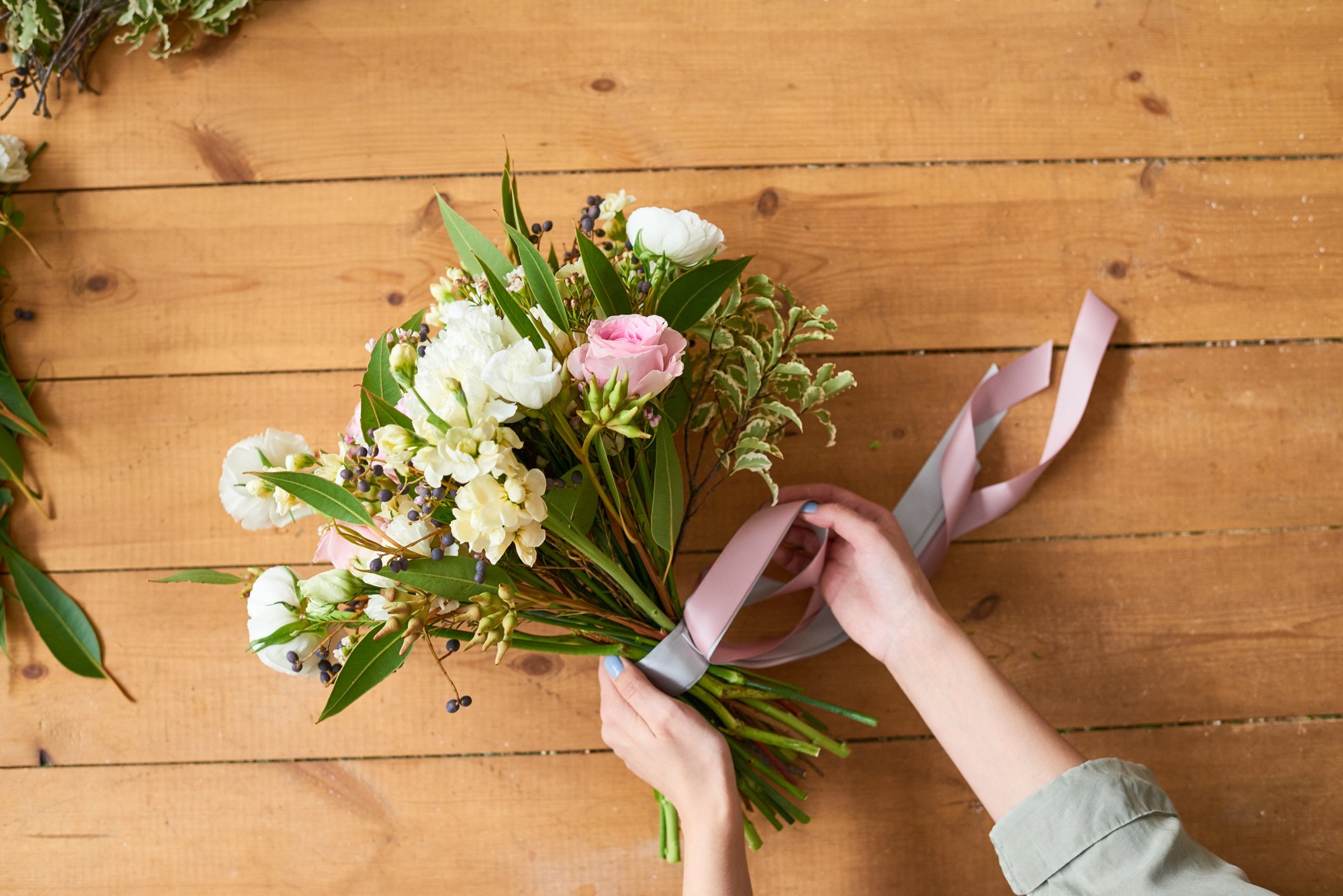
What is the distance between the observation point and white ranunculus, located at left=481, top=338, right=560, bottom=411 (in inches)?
21.7

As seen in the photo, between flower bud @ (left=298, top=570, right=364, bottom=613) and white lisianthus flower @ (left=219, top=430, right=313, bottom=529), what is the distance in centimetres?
8

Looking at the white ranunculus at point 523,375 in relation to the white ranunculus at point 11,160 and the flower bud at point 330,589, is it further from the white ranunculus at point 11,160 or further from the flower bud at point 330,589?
the white ranunculus at point 11,160

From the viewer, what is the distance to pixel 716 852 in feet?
2.50

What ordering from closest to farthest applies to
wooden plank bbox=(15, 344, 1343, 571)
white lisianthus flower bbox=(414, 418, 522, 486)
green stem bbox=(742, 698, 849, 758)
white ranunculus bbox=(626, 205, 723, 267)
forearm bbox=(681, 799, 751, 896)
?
1. white lisianthus flower bbox=(414, 418, 522, 486)
2. white ranunculus bbox=(626, 205, 723, 267)
3. forearm bbox=(681, 799, 751, 896)
4. green stem bbox=(742, 698, 849, 758)
5. wooden plank bbox=(15, 344, 1343, 571)

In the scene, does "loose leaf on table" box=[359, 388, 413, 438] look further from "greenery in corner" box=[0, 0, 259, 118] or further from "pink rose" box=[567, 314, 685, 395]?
"greenery in corner" box=[0, 0, 259, 118]

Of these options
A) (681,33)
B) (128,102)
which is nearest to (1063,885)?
(681,33)

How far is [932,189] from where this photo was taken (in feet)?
3.29

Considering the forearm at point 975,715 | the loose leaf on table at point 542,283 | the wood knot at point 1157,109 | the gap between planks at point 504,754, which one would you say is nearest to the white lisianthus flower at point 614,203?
the loose leaf on table at point 542,283

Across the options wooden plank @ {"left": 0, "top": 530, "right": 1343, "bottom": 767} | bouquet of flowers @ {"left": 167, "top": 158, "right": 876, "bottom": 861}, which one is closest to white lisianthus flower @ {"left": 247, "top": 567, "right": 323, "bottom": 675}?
bouquet of flowers @ {"left": 167, "top": 158, "right": 876, "bottom": 861}

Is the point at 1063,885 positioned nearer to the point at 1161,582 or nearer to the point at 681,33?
the point at 1161,582

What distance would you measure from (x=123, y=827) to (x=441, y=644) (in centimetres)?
40

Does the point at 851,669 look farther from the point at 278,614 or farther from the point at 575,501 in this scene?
the point at 278,614

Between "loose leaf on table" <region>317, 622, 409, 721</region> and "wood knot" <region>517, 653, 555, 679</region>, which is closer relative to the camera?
"loose leaf on table" <region>317, 622, 409, 721</region>

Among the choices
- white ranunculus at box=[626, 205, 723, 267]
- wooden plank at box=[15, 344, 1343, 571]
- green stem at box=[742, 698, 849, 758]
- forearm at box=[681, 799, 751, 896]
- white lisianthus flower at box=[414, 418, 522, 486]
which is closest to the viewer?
white lisianthus flower at box=[414, 418, 522, 486]
